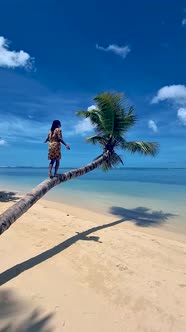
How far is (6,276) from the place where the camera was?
5301 millimetres

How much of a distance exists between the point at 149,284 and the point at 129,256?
1563mm

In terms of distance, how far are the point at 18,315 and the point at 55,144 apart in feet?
15.3

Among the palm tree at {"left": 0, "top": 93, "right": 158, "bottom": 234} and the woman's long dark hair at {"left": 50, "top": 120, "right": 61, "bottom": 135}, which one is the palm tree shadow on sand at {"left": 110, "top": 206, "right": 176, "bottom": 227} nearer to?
the palm tree at {"left": 0, "top": 93, "right": 158, "bottom": 234}

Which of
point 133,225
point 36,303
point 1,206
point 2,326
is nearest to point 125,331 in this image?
point 36,303

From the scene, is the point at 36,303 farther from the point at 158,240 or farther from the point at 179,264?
the point at 158,240

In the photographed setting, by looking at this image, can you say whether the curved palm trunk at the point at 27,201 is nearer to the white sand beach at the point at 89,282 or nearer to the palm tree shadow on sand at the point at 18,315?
the white sand beach at the point at 89,282

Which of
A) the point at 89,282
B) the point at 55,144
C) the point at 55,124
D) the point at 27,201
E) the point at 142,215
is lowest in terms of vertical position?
the point at 142,215

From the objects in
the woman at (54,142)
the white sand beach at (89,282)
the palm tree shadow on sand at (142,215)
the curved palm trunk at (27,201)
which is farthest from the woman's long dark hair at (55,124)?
the palm tree shadow on sand at (142,215)

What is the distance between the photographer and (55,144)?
7.68 m

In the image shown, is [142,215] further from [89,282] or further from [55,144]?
[89,282]

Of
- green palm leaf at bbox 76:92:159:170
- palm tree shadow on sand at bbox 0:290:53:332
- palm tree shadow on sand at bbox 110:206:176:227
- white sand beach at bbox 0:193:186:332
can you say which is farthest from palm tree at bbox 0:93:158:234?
palm tree shadow on sand at bbox 0:290:53:332

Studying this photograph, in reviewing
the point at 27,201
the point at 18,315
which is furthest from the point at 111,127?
the point at 18,315

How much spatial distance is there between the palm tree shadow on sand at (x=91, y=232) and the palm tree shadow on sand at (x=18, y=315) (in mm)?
684

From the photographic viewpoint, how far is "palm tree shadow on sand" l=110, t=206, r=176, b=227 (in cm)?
1238
